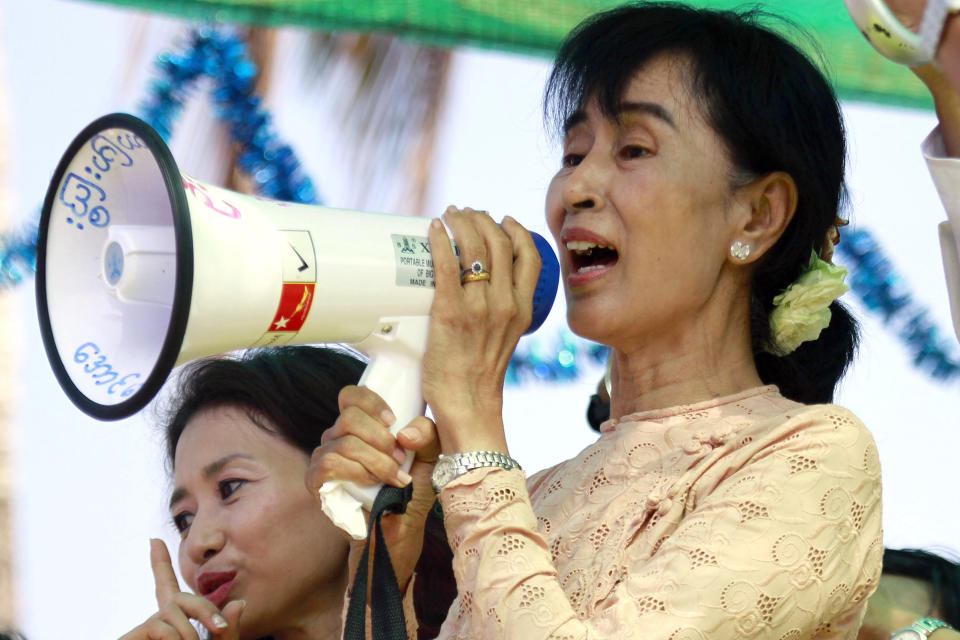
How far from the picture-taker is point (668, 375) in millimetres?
2014

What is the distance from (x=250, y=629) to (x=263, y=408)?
42 cm

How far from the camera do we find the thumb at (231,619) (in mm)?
2350

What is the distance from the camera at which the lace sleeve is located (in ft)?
5.19

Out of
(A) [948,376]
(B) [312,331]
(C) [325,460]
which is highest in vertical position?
(B) [312,331]

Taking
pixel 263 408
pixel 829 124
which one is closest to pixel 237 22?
pixel 263 408

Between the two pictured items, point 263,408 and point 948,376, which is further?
point 948,376

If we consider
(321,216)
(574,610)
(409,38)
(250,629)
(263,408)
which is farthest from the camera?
(409,38)

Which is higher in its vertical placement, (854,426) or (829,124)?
(829,124)

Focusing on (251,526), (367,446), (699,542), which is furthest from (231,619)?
(699,542)

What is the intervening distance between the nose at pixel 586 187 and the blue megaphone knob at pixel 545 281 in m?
0.08

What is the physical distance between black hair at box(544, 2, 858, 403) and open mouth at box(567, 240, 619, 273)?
0.20 metres

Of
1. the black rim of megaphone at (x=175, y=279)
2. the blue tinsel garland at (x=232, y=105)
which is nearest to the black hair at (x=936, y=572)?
the black rim of megaphone at (x=175, y=279)

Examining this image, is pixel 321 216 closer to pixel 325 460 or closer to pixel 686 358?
pixel 325 460

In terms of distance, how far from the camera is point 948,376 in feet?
12.6
